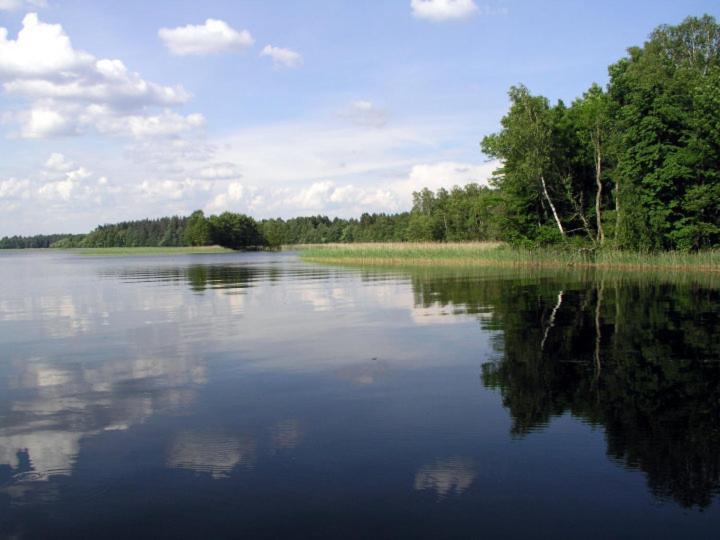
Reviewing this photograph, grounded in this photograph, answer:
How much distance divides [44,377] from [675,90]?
40.5 m

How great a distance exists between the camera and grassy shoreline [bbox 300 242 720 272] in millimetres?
36578

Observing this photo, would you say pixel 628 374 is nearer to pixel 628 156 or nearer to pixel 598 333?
pixel 598 333

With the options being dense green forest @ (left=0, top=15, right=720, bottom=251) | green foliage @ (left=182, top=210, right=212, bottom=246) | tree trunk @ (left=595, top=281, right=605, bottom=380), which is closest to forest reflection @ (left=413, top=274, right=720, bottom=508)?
tree trunk @ (left=595, top=281, right=605, bottom=380)

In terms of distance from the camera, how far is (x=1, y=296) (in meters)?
31.6

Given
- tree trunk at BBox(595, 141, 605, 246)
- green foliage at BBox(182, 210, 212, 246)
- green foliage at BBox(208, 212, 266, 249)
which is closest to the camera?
tree trunk at BBox(595, 141, 605, 246)

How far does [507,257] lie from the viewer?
46969 mm

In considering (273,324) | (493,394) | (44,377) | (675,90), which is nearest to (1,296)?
(273,324)

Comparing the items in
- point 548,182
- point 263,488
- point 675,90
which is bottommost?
point 263,488

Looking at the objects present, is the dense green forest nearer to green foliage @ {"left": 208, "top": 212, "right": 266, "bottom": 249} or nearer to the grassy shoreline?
the grassy shoreline

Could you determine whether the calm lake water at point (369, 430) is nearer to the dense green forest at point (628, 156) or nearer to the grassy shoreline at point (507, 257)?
the grassy shoreline at point (507, 257)

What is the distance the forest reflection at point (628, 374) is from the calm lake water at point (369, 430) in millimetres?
48

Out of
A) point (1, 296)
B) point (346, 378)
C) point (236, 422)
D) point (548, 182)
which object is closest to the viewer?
point (236, 422)

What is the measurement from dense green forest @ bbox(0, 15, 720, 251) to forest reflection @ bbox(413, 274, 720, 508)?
1838cm

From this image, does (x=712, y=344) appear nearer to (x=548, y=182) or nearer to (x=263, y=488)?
(x=263, y=488)
